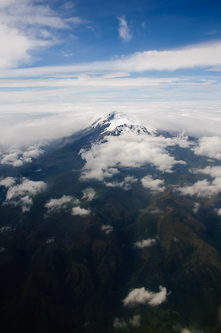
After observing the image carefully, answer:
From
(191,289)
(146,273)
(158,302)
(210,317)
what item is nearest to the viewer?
(210,317)

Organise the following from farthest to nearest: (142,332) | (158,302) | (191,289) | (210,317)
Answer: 1. (191,289)
2. (158,302)
3. (210,317)
4. (142,332)

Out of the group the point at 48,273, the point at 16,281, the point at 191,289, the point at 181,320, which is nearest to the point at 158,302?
the point at 181,320

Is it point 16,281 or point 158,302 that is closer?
point 158,302

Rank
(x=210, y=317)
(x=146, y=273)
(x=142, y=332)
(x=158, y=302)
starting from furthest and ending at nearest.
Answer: (x=146, y=273) < (x=158, y=302) < (x=210, y=317) < (x=142, y=332)

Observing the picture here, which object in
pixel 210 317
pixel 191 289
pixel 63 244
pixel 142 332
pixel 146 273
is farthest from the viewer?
pixel 63 244

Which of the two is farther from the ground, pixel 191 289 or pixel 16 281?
pixel 16 281

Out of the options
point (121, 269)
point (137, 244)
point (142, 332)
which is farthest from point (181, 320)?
point (137, 244)

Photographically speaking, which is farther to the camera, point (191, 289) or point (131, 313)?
point (191, 289)

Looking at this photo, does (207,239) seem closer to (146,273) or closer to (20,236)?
(146,273)

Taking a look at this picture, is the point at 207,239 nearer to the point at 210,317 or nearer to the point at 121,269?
the point at 210,317
